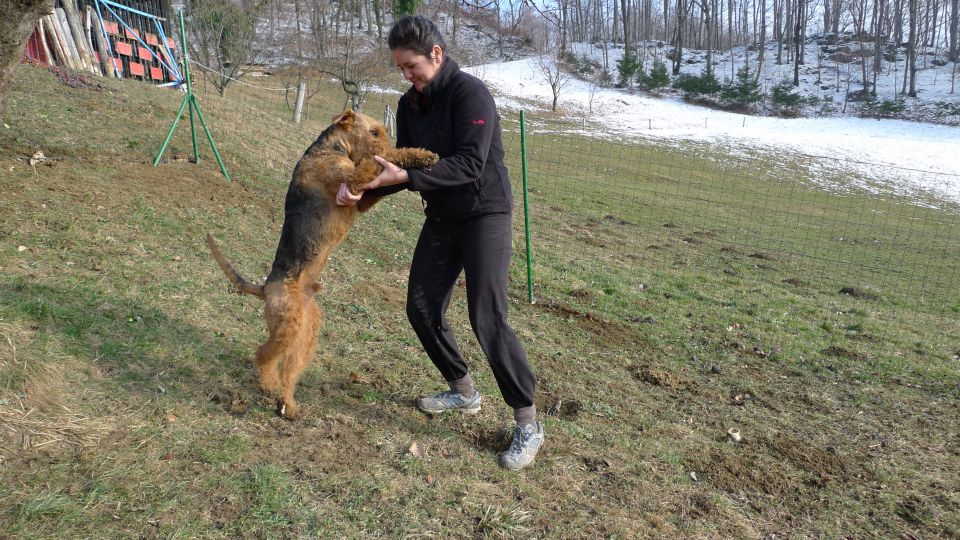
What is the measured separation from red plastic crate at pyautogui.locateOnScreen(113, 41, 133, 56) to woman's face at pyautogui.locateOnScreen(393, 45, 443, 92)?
14674 millimetres

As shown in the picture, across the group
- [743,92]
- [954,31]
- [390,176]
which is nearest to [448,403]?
[390,176]

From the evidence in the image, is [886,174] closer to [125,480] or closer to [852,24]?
[125,480]

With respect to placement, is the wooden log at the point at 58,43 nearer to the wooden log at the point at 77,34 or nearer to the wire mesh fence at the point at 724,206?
the wooden log at the point at 77,34

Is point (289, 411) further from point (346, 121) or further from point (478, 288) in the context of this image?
point (346, 121)

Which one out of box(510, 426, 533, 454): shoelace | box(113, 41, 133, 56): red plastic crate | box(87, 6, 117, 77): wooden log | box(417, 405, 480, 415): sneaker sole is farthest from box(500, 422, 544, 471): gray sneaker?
box(113, 41, 133, 56): red plastic crate

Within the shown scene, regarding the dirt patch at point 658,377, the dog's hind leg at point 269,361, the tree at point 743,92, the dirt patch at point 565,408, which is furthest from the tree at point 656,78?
the dog's hind leg at point 269,361

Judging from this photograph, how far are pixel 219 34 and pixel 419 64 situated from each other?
18.3 meters

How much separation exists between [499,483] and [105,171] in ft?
20.1

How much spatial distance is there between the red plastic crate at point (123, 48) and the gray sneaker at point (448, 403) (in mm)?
14822

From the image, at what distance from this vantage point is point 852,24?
5278 centimetres

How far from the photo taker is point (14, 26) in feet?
9.16

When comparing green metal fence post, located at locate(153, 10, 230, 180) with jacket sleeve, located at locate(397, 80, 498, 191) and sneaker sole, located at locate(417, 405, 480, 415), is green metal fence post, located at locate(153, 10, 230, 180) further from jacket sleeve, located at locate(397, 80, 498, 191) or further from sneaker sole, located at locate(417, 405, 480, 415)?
jacket sleeve, located at locate(397, 80, 498, 191)

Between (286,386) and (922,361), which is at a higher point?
(286,386)

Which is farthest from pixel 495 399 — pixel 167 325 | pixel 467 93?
pixel 167 325
